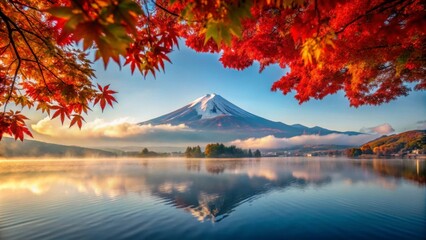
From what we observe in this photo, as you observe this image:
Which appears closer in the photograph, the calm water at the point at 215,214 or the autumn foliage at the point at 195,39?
the autumn foliage at the point at 195,39

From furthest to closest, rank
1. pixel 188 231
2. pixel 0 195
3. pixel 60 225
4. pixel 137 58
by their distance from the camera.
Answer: pixel 0 195
pixel 60 225
pixel 188 231
pixel 137 58

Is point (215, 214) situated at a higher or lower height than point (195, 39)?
lower

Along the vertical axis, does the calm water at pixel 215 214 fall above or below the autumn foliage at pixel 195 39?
below

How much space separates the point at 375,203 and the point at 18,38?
12.1 metres

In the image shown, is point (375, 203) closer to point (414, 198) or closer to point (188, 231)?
point (414, 198)

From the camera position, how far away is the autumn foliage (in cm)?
120

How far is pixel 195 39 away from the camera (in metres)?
7.55

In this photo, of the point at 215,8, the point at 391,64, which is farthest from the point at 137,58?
the point at 391,64

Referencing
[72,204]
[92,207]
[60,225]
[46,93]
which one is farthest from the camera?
[72,204]

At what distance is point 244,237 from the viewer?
5.75 m

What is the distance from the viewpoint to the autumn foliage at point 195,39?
1.20 m

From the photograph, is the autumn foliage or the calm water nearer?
the autumn foliage

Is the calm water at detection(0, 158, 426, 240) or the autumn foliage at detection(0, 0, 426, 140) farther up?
the autumn foliage at detection(0, 0, 426, 140)

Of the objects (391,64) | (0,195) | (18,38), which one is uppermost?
(391,64)
